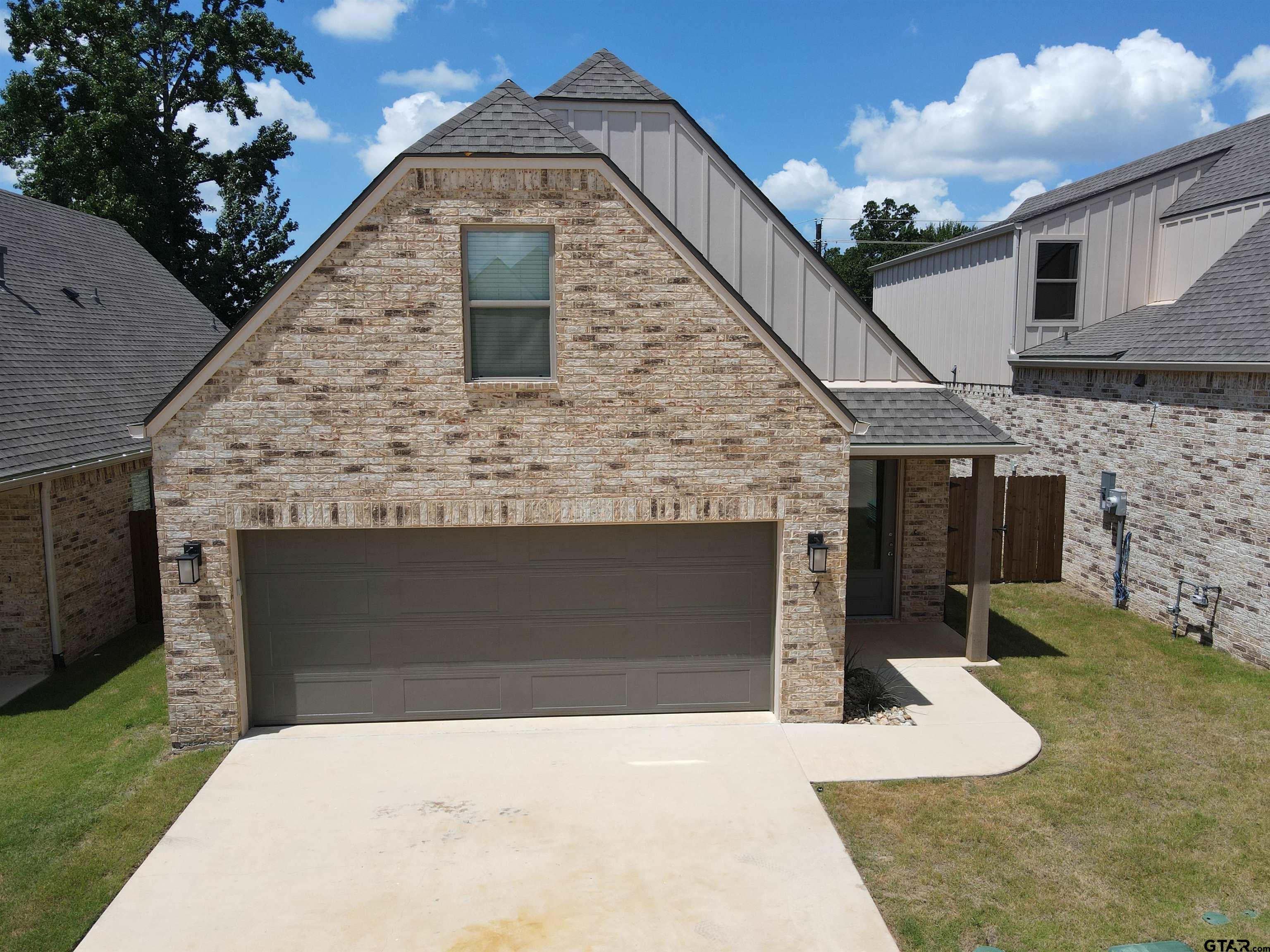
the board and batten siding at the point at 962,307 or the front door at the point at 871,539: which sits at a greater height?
the board and batten siding at the point at 962,307

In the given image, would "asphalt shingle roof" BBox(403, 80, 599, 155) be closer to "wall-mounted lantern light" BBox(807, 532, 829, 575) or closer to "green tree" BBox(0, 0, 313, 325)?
"wall-mounted lantern light" BBox(807, 532, 829, 575)

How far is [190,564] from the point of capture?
8.41m

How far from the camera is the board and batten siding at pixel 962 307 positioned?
56.1ft

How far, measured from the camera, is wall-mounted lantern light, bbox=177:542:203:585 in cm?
841

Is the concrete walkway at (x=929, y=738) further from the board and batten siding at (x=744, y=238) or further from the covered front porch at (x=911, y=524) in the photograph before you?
the board and batten siding at (x=744, y=238)

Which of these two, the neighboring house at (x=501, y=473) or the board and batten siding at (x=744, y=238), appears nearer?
the neighboring house at (x=501, y=473)

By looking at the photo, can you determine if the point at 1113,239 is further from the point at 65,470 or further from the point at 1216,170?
the point at 65,470

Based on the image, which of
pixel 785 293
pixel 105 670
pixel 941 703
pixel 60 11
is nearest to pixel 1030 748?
pixel 941 703

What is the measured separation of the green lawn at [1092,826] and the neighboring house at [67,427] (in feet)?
31.7

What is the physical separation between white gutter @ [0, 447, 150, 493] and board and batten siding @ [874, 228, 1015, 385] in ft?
48.6

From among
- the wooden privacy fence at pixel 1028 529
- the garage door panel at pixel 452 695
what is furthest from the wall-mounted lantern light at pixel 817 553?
the wooden privacy fence at pixel 1028 529

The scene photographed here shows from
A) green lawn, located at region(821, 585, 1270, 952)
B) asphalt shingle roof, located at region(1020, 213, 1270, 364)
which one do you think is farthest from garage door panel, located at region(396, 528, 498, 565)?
asphalt shingle roof, located at region(1020, 213, 1270, 364)

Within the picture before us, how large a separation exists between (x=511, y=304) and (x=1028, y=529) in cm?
1112

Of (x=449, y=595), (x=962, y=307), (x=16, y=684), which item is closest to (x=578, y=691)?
(x=449, y=595)
